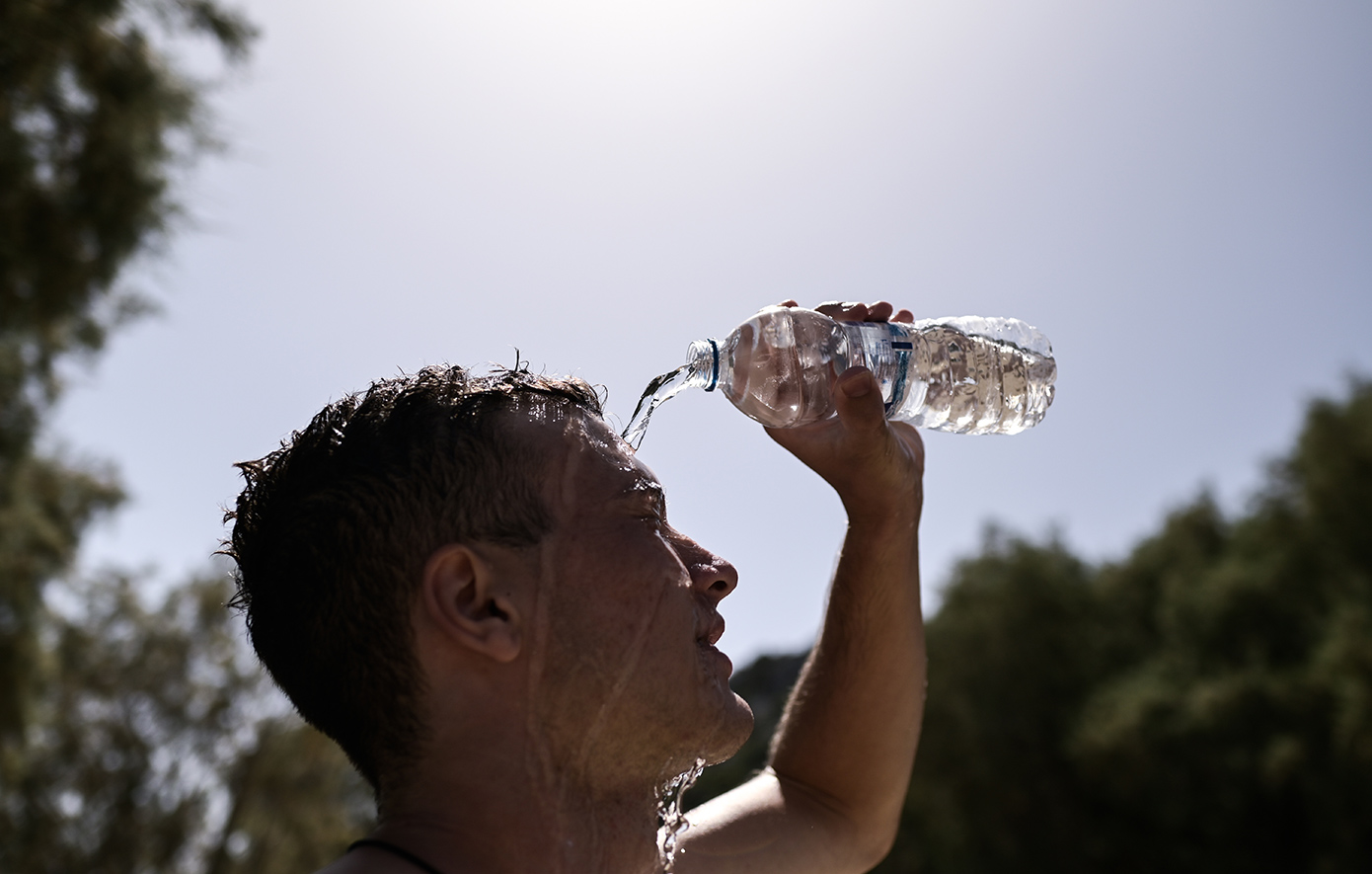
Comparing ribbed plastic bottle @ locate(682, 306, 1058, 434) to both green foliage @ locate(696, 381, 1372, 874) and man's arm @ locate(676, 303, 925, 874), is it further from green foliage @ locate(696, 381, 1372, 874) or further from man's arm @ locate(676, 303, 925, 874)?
green foliage @ locate(696, 381, 1372, 874)

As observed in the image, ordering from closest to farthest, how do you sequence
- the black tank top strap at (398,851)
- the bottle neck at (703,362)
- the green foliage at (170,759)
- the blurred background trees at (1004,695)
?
the black tank top strap at (398,851) → the bottle neck at (703,362) → the blurred background trees at (1004,695) → the green foliage at (170,759)

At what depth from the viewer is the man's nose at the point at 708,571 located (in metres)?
2.11

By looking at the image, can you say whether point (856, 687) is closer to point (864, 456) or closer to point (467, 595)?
point (864, 456)

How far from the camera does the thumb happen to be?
2.38 meters

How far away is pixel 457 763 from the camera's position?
1.89 m

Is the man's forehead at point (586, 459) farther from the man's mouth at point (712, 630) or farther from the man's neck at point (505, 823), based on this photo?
the man's neck at point (505, 823)

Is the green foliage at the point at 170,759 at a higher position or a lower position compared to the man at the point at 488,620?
higher

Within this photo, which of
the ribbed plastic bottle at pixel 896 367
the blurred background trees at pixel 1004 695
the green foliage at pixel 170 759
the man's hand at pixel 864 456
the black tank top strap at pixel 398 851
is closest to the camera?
the black tank top strap at pixel 398 851

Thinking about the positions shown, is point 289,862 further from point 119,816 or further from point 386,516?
point 386,516

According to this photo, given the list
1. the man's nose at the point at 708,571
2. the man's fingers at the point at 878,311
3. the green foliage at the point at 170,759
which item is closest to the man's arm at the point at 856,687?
the man's fingers at the point at 878,311

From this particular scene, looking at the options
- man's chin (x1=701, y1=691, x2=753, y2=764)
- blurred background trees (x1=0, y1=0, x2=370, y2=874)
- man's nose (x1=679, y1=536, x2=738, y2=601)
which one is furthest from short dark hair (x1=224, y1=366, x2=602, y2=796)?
blurred background trees (x1=0, y1=0, x2=370, y2=874)

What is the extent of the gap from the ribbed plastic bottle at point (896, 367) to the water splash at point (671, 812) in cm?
101

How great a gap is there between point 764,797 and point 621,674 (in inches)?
41.3

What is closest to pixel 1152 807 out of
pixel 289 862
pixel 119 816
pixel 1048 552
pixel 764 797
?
pixel 1048 552
